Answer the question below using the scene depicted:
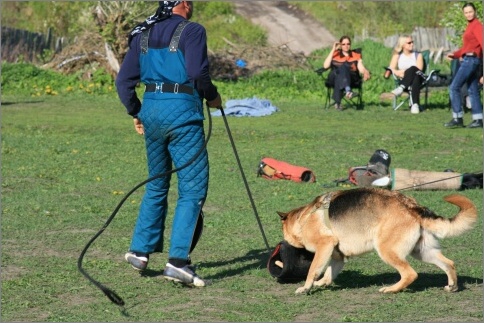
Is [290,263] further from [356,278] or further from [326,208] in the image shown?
[356,278]

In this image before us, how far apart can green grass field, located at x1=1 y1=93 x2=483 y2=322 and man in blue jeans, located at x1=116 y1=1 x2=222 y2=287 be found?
1.15ft

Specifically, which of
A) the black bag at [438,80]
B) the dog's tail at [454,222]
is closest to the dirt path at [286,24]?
the black bag at [438,80]

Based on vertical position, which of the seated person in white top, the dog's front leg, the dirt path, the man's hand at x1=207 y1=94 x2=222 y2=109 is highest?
the man's hand at x1=207 y1=94 x2=222 y2=109

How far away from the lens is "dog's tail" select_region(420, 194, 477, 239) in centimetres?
644

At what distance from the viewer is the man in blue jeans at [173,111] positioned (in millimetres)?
6723

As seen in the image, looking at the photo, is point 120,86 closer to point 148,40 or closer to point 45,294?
point 148,40

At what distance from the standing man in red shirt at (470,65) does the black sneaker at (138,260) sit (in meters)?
10.9

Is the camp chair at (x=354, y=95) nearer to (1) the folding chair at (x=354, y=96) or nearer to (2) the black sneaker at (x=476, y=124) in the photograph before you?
(1) the folding chair at (x=354, y=96)

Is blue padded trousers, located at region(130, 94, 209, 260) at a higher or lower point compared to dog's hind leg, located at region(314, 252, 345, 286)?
higher

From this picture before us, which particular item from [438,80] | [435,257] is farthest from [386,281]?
[438,80]

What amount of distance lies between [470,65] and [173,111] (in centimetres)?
1101

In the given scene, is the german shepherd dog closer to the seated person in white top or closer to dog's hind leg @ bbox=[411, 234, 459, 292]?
dog's hind leg @ bbox=[411, 234, 459, 292]

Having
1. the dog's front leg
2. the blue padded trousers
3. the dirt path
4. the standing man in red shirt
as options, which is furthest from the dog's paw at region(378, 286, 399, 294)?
the dirt path

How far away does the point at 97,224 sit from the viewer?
939 centimetres
